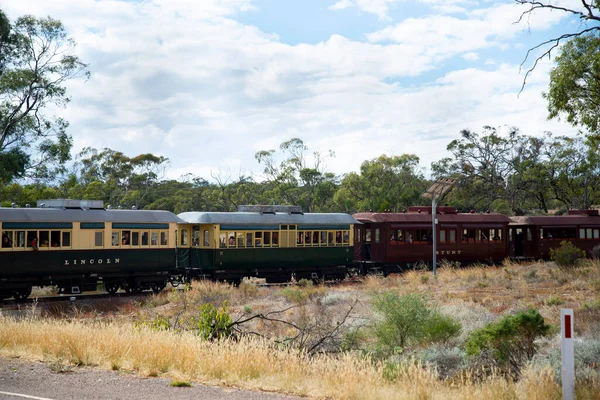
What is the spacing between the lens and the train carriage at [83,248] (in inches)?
847

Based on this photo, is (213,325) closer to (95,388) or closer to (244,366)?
(244,366)

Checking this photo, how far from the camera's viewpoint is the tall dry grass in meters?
7.58

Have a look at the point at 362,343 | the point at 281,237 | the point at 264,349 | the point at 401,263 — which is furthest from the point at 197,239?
the point at 264,349

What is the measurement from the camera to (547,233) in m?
37.1

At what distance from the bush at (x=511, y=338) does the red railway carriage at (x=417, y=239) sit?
68.1 ft

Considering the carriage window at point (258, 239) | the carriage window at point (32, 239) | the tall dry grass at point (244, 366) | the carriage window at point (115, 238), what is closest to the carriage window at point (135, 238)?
the carriage window at point (115, 238)

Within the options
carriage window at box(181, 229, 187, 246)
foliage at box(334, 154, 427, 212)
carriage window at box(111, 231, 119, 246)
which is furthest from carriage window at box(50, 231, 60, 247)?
foliage at box(334, 154, 427, 212)

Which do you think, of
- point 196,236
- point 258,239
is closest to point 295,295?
point 258,239

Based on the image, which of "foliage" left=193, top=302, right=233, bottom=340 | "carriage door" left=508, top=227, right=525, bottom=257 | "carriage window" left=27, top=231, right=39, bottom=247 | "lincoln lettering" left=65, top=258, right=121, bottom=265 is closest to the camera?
"foliage" left=193, top=302, right=233, bottom=340

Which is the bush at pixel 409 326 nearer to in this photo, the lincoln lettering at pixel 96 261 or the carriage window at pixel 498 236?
the lincoln lettering at pixel 96 261

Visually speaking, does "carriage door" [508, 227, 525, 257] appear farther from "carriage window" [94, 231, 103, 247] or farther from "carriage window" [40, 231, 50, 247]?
"carriage window" [40, 231, 50, 247]

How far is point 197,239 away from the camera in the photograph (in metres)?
26.7

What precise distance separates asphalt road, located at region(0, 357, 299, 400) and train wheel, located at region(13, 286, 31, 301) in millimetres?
14170

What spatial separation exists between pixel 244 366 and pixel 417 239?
959 inches
